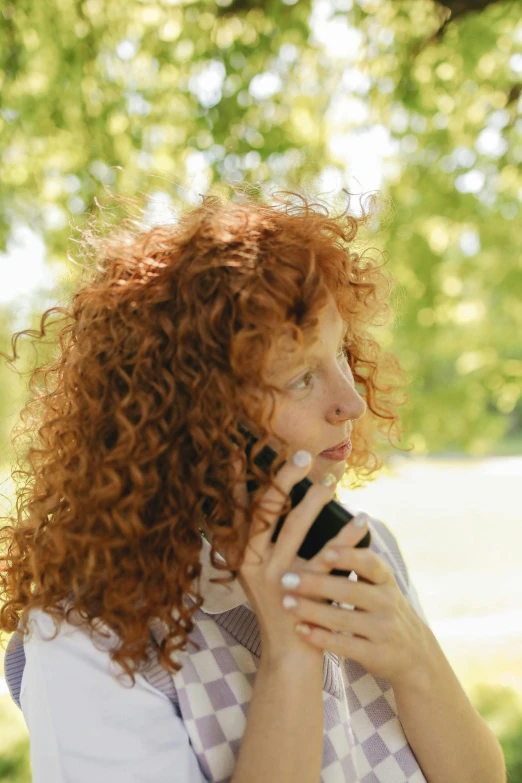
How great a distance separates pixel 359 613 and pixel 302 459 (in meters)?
0.32

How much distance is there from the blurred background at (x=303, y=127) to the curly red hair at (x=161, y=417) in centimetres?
303

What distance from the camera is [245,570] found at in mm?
1377

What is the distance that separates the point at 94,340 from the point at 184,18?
4.41 m

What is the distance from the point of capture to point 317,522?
1379mm

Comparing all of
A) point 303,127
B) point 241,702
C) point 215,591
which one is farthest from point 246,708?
point 303,127

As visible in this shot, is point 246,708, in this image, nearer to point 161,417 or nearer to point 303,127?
point 161,417

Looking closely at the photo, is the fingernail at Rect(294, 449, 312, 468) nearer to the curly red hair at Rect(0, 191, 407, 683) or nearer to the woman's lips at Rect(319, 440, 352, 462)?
the curly red hair at Rect(0, 191, 407, 683)

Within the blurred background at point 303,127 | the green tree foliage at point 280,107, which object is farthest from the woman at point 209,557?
the green tree foliage at point 280,107

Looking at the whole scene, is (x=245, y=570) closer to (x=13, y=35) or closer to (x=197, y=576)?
(x=197, y=576)

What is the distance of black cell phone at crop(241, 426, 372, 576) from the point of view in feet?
4.51

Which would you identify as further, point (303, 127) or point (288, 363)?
point (303, 127)

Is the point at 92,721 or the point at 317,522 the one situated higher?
the point at 317,522

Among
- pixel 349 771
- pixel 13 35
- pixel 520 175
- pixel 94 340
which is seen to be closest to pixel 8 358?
pixel 94 340

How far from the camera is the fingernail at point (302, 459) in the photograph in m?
1.40
